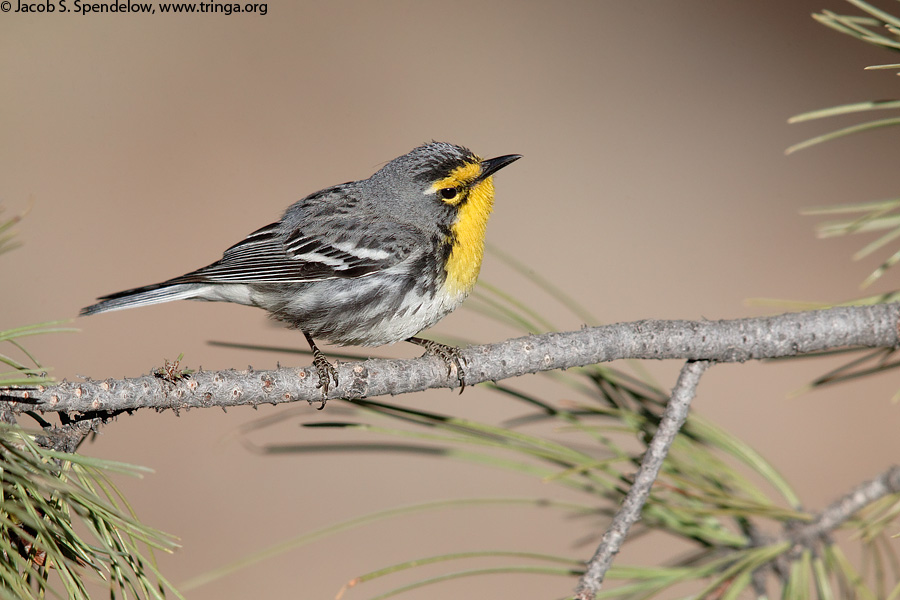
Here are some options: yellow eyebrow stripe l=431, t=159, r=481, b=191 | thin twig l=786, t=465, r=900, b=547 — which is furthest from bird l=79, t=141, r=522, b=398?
thin twig l=786, t=465, r=900, b=547

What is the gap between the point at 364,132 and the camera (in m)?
6.05

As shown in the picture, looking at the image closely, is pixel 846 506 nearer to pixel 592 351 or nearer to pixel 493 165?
pixel 592 351

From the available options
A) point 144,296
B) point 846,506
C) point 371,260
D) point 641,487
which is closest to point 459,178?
point 371,260

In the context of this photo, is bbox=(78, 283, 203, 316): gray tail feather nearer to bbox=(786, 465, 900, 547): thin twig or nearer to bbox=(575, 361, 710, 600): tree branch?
bbox=(575, 361, 710, 600): tree branch

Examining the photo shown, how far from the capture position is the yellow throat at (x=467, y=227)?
269 centimetres

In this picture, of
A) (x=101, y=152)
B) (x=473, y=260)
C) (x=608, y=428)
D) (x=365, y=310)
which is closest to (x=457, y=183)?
(x=473, y=260)

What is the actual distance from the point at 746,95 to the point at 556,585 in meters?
4.27

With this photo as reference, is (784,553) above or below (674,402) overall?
below

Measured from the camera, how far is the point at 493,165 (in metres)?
2.95

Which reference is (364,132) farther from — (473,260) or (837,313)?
(837,313)

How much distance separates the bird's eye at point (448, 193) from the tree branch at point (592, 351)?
4.09 ft

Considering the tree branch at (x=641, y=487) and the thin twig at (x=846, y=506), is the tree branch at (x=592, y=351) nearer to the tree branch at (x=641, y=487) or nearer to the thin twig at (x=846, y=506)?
the tree branch at (x=641, y=487)

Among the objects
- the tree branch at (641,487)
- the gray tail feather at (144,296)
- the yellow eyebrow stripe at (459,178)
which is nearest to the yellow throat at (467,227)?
the yellow eyebrow stripe at (459,178)

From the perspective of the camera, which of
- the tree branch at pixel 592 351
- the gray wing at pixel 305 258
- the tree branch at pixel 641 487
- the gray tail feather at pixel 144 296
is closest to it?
the tree branch at pixel 641 487
